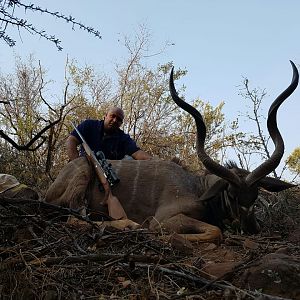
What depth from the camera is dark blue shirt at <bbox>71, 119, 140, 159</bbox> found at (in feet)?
16.7

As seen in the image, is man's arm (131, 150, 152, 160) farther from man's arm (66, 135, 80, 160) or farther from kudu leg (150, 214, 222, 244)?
kudu leg (150, 214, 222, 244)

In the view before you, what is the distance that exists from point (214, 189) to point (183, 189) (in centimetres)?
32

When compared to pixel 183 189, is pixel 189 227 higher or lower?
lower

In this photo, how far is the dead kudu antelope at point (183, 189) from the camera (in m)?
3.77

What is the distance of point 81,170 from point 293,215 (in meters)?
1.93

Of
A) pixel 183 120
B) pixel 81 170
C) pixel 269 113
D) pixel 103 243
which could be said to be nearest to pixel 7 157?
pixel 81 170

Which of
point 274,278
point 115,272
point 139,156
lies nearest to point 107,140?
point 139,156

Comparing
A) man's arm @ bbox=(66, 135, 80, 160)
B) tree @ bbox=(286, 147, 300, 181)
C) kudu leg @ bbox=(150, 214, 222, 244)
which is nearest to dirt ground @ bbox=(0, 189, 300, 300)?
kudu leg @ bbox=(150, 214, 222, 244)

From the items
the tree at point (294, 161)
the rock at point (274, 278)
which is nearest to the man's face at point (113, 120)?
the rock at point (274, 278)

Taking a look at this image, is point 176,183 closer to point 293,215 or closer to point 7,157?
point 293,215

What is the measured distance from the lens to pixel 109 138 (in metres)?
5.15

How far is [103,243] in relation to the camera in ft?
7.51

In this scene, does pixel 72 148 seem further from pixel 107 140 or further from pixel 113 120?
pixel 113 120

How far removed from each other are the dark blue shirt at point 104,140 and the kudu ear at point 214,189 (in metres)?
1.47
